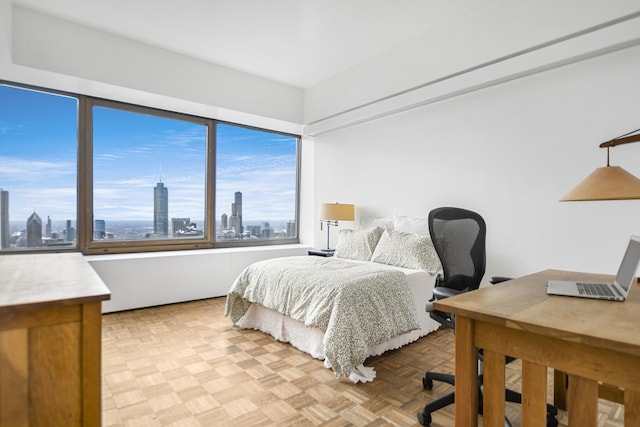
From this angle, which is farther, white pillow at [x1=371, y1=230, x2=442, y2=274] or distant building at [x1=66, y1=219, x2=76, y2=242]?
distant building at [x1=66, y1=219, x2=76, y2=242]

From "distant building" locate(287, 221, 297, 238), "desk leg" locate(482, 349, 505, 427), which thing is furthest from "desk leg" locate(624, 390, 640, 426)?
"distant building" locate(287, 221, 297, 238)

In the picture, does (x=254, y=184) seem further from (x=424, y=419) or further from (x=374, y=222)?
(x=424, y=419)

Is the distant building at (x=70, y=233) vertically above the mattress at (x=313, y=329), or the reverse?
the distant building at (x=70, y=233)

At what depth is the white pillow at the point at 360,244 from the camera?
3.89 metres

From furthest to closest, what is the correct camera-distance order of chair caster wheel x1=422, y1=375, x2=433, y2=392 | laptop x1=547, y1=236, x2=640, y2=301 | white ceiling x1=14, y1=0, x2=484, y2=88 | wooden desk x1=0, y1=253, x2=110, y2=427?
white ceiling x1=14, y1=0, x2=484, y2=88 → chair caster wheel x1=422, y1=375, x2=433, y2=392 → laptop x1=547, y1=236, x2=640, y2=301 → wooden desk x1=0, y1=253, x2=110, y2=427

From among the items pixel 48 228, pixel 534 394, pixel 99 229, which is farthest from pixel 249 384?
pixel 48 228

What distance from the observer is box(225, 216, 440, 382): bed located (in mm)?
2357

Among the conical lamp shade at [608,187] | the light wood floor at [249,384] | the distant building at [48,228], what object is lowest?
the light wood floor at [249,384]

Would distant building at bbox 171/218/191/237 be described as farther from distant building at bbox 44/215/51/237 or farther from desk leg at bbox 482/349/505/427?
desk leg at bbox 482/349/505/427

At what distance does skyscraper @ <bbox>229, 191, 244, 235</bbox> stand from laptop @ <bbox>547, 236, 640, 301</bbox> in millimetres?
4295

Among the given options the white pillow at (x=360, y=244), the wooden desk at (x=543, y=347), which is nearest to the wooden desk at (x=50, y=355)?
the wooden desk at (x=543, y=347)

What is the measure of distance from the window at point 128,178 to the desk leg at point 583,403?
4343 mm

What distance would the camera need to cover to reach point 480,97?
3412 mm

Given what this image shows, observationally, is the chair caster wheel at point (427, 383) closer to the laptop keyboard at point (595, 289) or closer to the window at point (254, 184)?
the laptop keyboard at point (595, 289)
